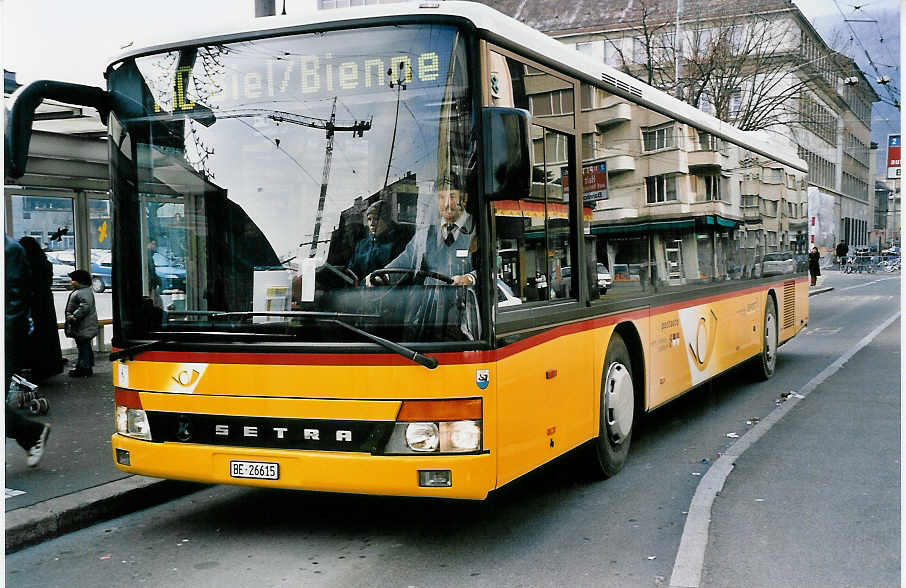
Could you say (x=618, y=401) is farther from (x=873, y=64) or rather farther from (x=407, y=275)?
(x=873, y=64)

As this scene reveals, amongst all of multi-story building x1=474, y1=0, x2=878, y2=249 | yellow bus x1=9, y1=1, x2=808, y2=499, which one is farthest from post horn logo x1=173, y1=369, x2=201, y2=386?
multi-story building x1=474, y1=0, x2=878, y2=249

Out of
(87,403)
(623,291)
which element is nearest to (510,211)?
(623,291)

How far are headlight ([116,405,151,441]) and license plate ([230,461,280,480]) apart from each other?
642 mm

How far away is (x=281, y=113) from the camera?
5.21m

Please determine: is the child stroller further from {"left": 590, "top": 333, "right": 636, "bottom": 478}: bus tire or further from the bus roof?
{"left": 590, "top": 333, "right": 636, "bottom": 478}: bus tire

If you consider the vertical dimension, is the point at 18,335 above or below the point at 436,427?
above

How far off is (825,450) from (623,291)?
2401 mm

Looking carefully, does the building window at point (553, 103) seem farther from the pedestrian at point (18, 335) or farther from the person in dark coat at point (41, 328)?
the person in dark coat at point (41, 328)

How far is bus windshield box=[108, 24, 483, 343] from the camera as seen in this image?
5.04m

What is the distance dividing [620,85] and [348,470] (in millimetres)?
3975

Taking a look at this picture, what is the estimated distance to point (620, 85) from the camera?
7.47 metres

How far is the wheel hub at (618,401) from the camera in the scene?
274 inches

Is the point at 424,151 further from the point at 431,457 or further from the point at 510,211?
the point at 431,457

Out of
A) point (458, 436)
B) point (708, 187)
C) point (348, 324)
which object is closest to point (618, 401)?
point (458, 436)
